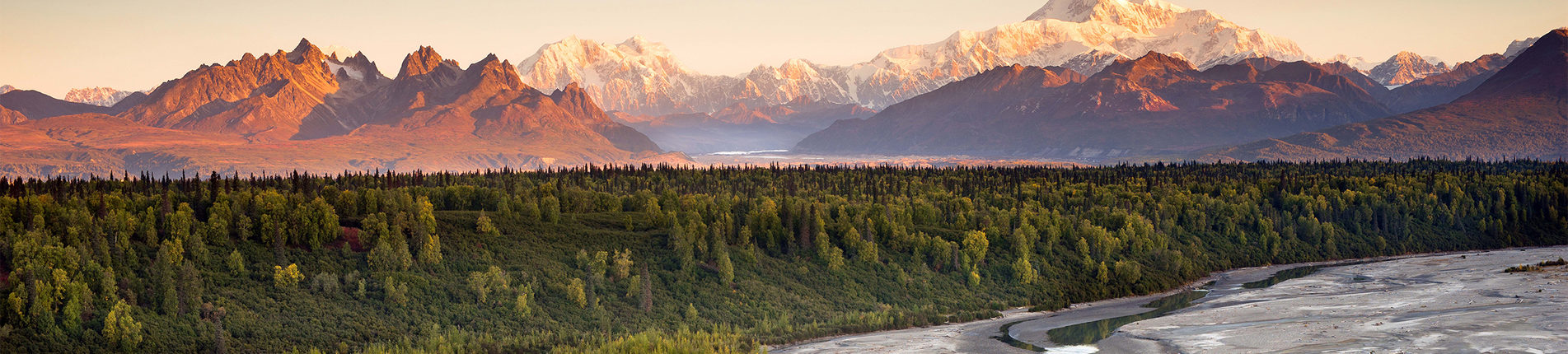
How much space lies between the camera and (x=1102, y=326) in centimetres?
12925

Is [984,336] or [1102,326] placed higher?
[1102,326]

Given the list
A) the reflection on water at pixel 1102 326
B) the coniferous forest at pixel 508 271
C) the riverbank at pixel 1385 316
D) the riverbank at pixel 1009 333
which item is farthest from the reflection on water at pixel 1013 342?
the coniferous forest at pixel 508 271

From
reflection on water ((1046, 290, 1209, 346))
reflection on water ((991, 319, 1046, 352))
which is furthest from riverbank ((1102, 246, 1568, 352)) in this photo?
reflection on water ((991, 319, 1046, 352))

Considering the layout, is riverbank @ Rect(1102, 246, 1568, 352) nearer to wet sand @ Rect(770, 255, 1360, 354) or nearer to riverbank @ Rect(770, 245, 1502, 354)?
riverbank @ Rect(770, 245, 1502, 354)

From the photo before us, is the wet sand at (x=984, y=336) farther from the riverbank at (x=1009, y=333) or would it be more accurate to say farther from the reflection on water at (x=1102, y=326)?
the reflection on water at (x=1102, y=326)

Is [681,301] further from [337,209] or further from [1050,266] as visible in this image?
[1050,266]

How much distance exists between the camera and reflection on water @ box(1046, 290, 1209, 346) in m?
119

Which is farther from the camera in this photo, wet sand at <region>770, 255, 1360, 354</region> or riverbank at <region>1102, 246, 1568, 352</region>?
wet sand at <region>770, 255, 1360, 354</region>

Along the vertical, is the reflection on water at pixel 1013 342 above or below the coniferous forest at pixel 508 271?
below

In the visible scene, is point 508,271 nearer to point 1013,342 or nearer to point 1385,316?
point 1013,342

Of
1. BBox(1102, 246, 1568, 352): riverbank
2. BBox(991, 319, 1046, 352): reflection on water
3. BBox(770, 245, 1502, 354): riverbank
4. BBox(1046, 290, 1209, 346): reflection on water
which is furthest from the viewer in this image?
BBox(1046, 290, 1209, 346): reflection on water

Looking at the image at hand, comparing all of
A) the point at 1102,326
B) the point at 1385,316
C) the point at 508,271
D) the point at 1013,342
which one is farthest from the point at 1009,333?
the point at 508,271

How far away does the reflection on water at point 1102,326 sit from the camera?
391 ft

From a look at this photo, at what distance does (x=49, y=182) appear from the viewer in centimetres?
18275
